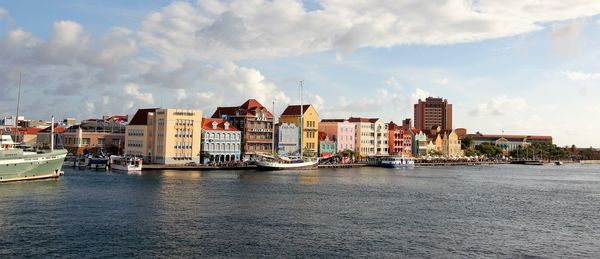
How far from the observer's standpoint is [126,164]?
93.6m

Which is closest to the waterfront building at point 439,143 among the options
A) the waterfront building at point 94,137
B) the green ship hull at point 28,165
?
the waterfront building at point 94,137

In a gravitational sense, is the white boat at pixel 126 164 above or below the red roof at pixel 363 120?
below

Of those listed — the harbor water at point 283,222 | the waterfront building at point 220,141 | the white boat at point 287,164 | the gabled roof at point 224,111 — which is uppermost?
the gabled roof at point 224,111

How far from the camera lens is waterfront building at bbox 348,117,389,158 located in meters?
149

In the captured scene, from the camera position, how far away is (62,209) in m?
46.2

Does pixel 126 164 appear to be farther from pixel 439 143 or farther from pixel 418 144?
pixel 439 143

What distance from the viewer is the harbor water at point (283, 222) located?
33812mm

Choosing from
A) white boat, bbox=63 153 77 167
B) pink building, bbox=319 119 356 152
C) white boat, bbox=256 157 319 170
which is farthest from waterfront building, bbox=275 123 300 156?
white boat, bbox=63 153 77 167

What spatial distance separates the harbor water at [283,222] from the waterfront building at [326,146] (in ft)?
226

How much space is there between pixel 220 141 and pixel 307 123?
84.6 ft

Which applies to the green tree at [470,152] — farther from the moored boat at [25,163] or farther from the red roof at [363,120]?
the moored boat at [25,163]

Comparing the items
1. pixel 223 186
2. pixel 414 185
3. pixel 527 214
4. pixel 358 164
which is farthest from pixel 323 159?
pixel 527 214

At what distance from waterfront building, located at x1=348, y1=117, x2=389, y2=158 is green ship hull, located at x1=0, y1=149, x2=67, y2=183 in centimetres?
8666

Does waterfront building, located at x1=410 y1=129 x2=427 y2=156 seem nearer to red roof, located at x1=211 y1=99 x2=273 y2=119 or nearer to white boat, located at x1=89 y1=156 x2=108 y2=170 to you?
red roof, located at x1=211 y1=99 x2=273 y2=119
